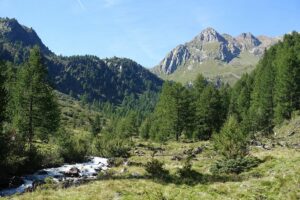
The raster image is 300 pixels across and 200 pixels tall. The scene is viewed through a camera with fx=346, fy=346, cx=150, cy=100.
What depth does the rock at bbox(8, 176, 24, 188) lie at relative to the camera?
27.9 m

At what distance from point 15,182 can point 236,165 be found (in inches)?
757

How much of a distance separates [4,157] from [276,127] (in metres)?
51.6

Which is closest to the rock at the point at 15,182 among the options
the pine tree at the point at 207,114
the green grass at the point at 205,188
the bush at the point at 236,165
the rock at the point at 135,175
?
the green grass at the point at 205,188

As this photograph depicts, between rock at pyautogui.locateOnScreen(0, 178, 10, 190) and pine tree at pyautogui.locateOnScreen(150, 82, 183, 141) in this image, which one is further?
pine tree at pyautogui.locateOnScreen(150, 82, 183, 141)

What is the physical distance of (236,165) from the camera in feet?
103

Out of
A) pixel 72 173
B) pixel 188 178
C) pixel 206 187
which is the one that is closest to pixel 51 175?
pixel 72 173

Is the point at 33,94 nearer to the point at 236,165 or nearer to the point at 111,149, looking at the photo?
the point at 111,149

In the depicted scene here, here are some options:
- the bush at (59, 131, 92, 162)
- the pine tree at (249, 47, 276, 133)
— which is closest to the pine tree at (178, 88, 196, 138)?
the pine tree at (249, 47, 276, 133)

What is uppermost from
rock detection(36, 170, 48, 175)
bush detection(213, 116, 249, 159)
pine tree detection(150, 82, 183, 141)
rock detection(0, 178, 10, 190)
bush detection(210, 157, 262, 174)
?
pine tree detection(150, 82, 183, 141)

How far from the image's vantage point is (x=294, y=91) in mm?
67562

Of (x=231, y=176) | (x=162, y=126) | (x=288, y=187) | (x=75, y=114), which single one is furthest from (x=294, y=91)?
(x=75, y=114)

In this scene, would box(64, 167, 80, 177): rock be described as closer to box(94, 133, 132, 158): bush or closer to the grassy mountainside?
the grassy mountainside

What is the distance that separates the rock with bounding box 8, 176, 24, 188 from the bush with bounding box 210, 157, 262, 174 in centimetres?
1689

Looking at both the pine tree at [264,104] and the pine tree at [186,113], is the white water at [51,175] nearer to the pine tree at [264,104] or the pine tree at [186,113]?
the pine tree at [186,113]
